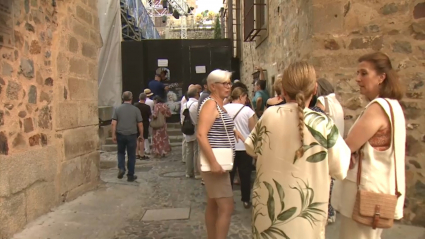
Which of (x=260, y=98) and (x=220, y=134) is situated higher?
(x=260, y=98)

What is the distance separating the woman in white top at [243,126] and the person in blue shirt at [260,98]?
1.83 m

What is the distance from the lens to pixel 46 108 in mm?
4602

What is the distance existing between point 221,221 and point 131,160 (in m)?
3.75

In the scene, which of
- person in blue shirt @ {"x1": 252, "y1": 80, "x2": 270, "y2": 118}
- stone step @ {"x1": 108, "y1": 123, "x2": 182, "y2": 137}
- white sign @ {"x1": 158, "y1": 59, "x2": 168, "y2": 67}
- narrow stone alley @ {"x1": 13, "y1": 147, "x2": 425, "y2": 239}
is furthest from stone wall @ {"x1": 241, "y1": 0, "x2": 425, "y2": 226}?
white sign @ {"x1": 158, "y1": 59, "x2": 168, "y2": 67}

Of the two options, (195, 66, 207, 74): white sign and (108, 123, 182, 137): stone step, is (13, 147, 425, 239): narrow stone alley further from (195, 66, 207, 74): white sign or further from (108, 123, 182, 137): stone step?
(195, 66, 207, 74): white sign

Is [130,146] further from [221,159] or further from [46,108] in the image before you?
[221,159]

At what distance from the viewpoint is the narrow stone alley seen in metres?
3.89

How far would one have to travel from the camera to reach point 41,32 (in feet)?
14.8

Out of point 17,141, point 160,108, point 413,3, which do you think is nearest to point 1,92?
point 17,141

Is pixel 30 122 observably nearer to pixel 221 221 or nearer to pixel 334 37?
pixel 221 221

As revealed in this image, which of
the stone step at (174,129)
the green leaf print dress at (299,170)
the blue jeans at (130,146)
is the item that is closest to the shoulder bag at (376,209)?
the green leaf print dress at (299,170)

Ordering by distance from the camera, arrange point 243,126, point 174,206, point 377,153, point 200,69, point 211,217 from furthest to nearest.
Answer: point 200,69, point 174,206, point 243,126, point 211,217, point 377,153

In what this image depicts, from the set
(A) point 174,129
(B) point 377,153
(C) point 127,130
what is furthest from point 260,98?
(A) point 174,129

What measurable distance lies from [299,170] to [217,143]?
1.15 meters
